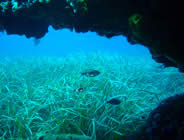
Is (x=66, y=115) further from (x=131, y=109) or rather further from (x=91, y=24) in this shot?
(x=91, y=24)

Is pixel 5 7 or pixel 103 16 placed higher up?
pixel 5 7

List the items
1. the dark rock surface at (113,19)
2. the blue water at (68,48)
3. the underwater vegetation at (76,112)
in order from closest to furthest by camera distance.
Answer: the dark rock surface at (113,19) < the underwater vegetation at (76,112) < the blue water at (68,48)

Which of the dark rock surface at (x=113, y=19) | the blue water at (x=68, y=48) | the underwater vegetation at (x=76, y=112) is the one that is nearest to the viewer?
the dark rock surface at (x=113, y=19)

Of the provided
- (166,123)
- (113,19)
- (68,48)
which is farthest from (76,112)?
(68,48)

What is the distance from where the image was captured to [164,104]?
2.87 meters

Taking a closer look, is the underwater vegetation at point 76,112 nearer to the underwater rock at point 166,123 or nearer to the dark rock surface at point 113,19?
the underwater rock at point 166,123

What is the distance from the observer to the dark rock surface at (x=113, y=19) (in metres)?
2.15

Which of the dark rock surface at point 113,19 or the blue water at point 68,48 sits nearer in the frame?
the dark rock surface at point 113,19

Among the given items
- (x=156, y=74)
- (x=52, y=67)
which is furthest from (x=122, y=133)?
(x=52, y=67)

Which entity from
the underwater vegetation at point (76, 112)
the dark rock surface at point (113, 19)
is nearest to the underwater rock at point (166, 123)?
the underwater vegetation at point (76, 112)

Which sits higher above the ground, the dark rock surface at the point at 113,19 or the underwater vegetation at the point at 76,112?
the dark rock surface at the point at 113,19

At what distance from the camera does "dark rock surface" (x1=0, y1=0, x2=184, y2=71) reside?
7.05ft

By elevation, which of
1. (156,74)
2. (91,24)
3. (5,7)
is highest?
(5,7)

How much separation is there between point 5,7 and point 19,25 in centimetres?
74
